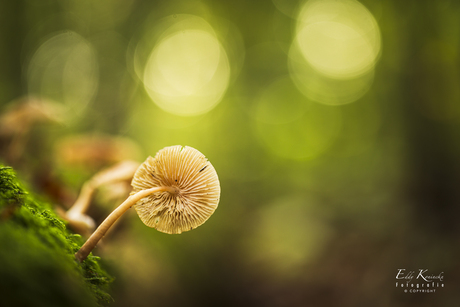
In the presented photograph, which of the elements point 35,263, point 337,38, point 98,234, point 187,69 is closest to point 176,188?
point 98,234

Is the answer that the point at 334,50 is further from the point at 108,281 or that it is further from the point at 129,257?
the point at 108,281

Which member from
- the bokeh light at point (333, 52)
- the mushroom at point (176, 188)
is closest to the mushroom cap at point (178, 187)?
the mushroom at point (176, 188)

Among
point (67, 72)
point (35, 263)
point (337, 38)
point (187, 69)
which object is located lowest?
point (35, 263)

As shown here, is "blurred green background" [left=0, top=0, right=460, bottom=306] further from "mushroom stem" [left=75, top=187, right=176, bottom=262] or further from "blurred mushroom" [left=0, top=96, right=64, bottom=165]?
"mushroom stem" [left=75, top=187, right=176, bottom=262]

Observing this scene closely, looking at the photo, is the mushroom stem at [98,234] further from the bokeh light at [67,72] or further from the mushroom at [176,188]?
the bokeh light at [67,72]

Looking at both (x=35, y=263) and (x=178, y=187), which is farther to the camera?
(x=178, y=187)

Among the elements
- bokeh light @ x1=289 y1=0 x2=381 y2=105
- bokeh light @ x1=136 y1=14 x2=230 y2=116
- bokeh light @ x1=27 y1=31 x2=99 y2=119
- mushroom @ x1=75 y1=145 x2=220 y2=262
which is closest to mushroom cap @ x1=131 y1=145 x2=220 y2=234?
mushroom @ x1=75 y1=145 x2=220 y2=262

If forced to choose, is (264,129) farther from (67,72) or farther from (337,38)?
(67,72)

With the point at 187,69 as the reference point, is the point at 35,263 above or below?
below
